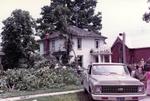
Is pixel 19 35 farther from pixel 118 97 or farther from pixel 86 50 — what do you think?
pixel 118 97

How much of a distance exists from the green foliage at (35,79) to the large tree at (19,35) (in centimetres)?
1933

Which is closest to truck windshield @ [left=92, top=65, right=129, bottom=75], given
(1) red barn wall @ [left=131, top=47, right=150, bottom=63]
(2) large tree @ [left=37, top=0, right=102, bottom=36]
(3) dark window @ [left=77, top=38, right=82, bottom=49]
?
(1) red barn wall @ [left=131, top=47, right=150, bottom=63]

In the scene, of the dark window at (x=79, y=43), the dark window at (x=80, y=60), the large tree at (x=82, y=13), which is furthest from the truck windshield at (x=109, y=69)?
the large tree at (x=82, y=13)

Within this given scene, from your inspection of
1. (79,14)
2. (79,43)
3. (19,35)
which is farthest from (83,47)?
(79,14)

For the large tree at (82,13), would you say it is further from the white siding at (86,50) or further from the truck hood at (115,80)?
the truck hood at (115,80)

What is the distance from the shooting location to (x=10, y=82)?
23766 mm

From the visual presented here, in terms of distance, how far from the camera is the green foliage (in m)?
23.5

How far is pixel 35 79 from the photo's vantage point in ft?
79.4

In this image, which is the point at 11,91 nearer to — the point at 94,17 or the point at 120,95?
the point at 120,95

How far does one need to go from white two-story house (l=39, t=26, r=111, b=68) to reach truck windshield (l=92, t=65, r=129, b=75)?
3787 cm

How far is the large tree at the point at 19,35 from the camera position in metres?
45.8

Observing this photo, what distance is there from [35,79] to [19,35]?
73.6ft

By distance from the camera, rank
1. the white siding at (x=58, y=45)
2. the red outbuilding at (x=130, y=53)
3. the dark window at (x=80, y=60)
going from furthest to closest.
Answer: the dark window at (x=80, y=60) → the red outbuilding at (x=130, y=53) → the white siding at (x=58, y=45)

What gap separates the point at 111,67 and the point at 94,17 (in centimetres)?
5953
